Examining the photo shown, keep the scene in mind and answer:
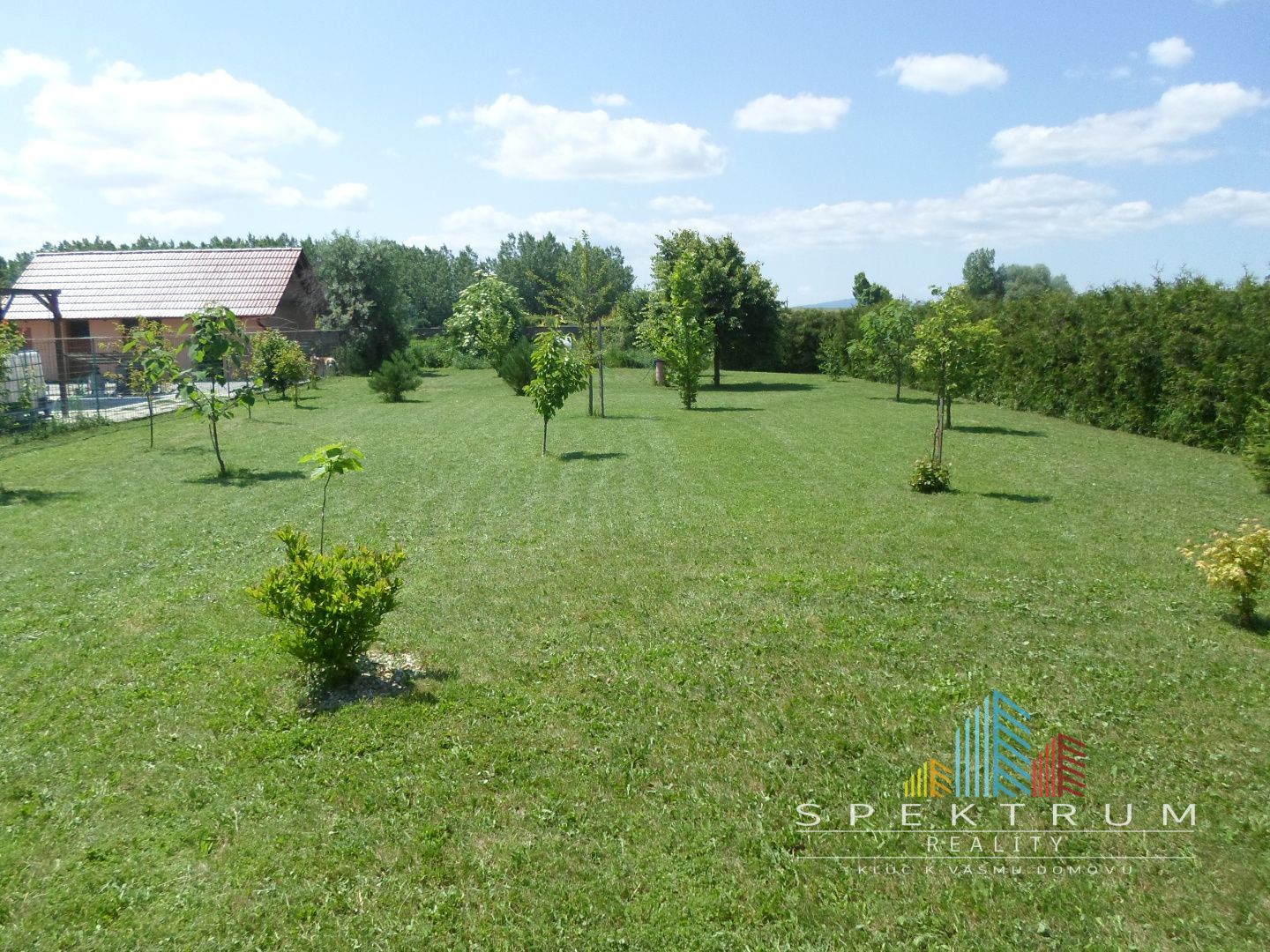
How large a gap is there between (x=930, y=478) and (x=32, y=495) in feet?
43.1

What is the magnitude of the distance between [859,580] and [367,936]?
5706 mm

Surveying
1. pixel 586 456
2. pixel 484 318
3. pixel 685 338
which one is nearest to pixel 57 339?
pixel 586 456

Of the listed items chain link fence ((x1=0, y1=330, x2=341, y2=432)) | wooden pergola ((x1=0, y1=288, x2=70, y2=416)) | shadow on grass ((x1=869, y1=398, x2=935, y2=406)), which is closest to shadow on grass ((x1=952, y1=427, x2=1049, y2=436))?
shadow on grass ((x1=869, y1=398, x2=935, y2=406))

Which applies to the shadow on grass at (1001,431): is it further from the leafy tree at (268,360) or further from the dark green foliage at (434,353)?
the dark green foliage at (434,353)

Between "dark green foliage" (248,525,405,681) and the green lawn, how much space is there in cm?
41

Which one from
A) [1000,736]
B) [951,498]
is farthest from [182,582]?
[951,498]

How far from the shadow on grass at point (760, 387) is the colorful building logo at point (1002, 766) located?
83.8ft

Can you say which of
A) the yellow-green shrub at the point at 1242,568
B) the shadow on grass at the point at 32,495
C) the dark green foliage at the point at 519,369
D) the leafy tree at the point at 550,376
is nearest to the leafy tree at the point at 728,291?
the dark green foliage at the point at 519,369

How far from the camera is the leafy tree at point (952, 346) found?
17297mm

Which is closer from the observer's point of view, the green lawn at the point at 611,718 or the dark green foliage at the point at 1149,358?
the green lawn at the point at 611,718

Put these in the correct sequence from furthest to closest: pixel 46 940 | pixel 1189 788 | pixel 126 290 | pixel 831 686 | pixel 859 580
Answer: pixel 126 290 < pixel 859 580 < pixel 831 686 < pixel 1189 788 < pixel 46 940

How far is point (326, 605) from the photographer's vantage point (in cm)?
555

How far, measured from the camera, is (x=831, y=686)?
577 centimetres

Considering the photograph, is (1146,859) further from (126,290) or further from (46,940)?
(126,290)
